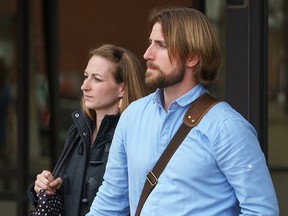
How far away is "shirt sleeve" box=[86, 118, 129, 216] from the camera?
9.12 ft

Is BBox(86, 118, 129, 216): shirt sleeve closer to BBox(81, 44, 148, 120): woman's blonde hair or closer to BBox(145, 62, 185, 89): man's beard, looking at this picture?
BBox(145, 62, 185, 89): man's beard

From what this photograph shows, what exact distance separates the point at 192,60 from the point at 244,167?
41 centimetres

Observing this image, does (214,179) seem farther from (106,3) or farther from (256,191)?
(106,3)

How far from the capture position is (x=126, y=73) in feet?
11.0

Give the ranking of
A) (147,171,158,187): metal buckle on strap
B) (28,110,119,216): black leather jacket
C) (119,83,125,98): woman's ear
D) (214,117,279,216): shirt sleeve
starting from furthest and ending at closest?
1. (119,83,125,98): woman's ear
2. (28,110,119,216): black leather jacket
3. (147,171,158,187): metal buckle on strap
4. (214,117,279,216): shirt sleeve

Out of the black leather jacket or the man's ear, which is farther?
the black leather jacket

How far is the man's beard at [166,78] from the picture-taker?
8.47ft

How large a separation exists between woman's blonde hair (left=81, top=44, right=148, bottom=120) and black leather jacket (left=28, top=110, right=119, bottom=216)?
0.09 metres

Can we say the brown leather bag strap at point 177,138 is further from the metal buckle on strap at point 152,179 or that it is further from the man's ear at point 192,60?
the man's ear at point 192,60

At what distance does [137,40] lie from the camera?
6891 millimetres

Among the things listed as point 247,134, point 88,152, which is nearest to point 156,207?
point 247,134

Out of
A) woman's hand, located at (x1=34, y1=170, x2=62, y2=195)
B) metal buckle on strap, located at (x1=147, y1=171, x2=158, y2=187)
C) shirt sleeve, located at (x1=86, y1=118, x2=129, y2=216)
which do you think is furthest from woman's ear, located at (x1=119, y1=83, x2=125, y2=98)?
metal buckle on strap, located at (x1=147, y1=171, x2=158, y2=187)

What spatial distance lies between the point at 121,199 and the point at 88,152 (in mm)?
488

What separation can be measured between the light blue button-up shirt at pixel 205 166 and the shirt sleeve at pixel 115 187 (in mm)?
135
